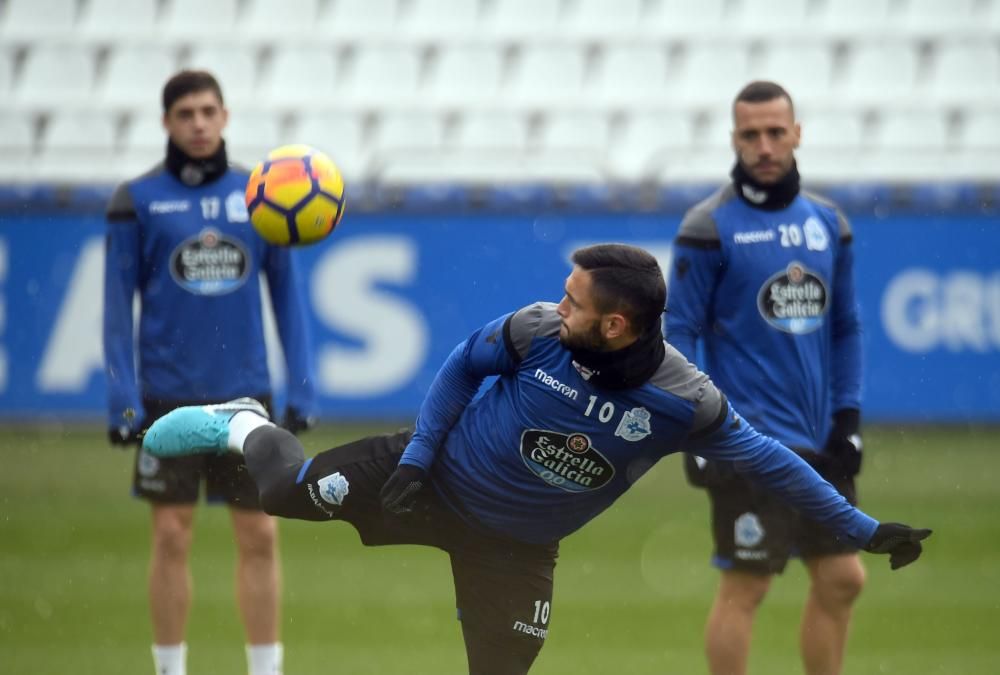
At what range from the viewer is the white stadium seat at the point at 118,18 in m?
17.7

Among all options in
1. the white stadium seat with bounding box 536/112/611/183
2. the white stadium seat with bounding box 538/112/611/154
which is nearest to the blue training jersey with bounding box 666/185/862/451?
the white stadium seat with bounding box 536/112/611/183

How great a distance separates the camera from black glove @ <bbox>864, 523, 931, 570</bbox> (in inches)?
192

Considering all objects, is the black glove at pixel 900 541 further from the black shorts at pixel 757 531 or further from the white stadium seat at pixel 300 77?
the white stadium seat at pixel 300 77

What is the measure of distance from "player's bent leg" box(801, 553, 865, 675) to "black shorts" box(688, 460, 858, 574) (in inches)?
2.2

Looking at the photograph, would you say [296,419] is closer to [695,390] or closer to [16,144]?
[695,390]

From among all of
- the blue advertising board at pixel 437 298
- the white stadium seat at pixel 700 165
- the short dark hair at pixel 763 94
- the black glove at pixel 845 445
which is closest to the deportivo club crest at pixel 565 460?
the black glove at pixel 845 445

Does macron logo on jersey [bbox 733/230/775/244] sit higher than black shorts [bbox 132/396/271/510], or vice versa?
macron logo on jersey [bbox 733/230/775/244]

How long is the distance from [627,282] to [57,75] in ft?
46.3

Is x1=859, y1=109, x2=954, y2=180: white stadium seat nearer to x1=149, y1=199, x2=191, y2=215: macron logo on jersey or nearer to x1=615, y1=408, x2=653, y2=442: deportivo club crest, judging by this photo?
x1=149, y1=199, x2=191, y2=215: macron logo on jersey

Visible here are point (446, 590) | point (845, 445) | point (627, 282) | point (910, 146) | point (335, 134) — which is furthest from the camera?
point (335, 134)

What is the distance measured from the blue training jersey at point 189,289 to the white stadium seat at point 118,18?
11.4 meters

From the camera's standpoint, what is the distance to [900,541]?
192 inches

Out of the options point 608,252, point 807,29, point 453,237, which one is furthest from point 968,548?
point 807,29

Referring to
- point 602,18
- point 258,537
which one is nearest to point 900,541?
point 258,537
